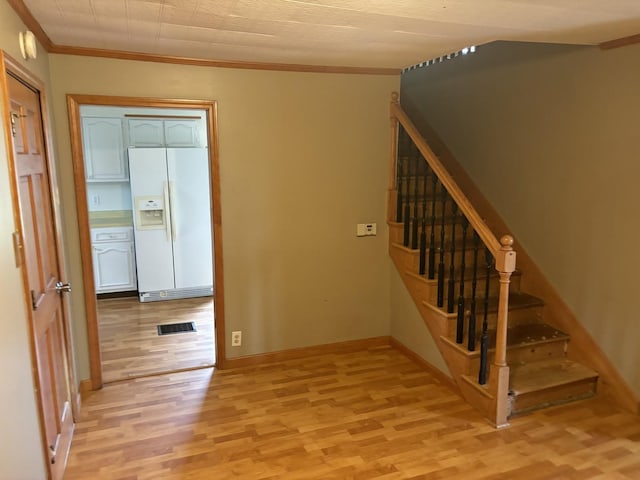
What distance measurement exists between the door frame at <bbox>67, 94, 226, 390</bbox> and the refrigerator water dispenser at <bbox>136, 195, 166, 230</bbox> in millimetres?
2057

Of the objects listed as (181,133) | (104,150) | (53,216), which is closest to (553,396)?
(53,216)

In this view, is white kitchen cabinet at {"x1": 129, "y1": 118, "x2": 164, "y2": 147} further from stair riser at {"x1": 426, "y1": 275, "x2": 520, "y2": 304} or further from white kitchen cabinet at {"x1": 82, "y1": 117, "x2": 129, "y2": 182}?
stair riser at {"x1": 426, "y1": 275, "x2": 520, "y2": 304}

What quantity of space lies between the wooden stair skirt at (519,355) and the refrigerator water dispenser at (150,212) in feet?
9.31

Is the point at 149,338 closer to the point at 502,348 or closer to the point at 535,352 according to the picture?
the point at 502,348

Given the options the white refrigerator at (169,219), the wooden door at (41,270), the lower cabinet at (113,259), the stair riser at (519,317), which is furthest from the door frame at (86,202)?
the lower cabinet at (113,259)

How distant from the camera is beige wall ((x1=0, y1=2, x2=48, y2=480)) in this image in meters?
1.57

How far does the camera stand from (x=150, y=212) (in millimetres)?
5168

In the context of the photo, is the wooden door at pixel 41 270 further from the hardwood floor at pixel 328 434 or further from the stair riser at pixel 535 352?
the stair riser at pixel 535 352

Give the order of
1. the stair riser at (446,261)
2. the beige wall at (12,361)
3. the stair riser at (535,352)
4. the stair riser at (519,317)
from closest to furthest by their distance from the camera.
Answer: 1. the beige wall at (12,361)
2. the stair riser at (535,352)
3. the stair riser at (519,317)
4. the stair riser at (446,261)

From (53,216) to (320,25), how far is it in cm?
178

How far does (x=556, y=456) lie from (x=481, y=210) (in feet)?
6.58

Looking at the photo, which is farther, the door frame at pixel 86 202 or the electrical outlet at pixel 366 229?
the electrical outlet at pixel 366 229

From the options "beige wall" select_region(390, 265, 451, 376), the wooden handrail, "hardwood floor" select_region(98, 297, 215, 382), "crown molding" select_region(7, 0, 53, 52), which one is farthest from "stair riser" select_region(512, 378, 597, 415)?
"crown molding" select_region(7, 0, 53, 52)

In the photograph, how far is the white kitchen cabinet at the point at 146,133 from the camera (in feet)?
17.0
